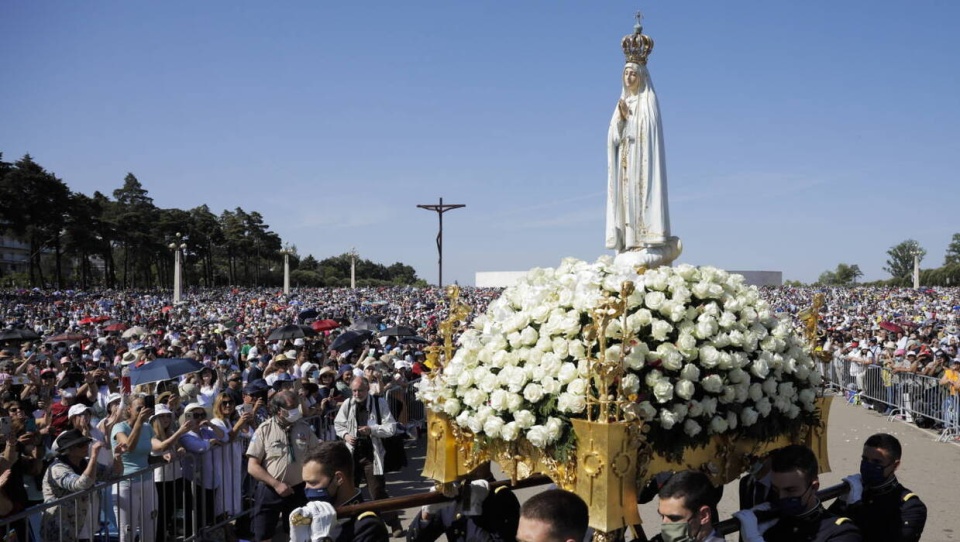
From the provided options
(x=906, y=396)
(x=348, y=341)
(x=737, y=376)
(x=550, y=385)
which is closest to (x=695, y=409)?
(x=737, y=376)

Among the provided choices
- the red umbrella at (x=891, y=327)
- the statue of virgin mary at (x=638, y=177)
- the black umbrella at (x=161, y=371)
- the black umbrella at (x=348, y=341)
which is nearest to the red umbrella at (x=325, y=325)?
the black umbrella at (x=348, y=341)

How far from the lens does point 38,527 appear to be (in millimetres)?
5848

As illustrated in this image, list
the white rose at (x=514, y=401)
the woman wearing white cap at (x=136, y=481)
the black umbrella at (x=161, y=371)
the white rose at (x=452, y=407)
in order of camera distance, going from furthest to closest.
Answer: the black umbrella at (x=161, y=371)
the woman wearing white cap at (x=136, y=481)
the white rose at (x=452, y=407)
the white rose at (x=514, y=401)

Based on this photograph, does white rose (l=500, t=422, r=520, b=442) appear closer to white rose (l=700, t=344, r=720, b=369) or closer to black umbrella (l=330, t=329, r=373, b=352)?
white rose (l=700, t=344, r=720, b=369)

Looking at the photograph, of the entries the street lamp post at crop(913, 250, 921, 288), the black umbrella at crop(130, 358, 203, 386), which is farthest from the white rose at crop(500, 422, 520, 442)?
the street lamp post at crop(913, 250, 921, 288)

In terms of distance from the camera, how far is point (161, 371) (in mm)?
11781

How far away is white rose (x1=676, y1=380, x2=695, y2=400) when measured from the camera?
3.09 metres

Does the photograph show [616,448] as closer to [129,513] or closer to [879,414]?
[129,513]

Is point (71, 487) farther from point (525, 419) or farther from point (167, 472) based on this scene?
point (525, 419)

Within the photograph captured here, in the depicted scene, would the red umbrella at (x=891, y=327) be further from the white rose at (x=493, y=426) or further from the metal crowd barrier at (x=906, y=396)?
the white rose at (x=493, y=426)

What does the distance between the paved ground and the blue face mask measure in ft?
13.4

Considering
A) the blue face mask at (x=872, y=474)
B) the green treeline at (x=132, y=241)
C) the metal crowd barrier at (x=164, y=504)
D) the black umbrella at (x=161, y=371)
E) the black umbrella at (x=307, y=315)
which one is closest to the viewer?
the blue face mask at (x=872, y=474)

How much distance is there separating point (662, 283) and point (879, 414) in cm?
1614

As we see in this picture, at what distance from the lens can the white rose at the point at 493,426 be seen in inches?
129
